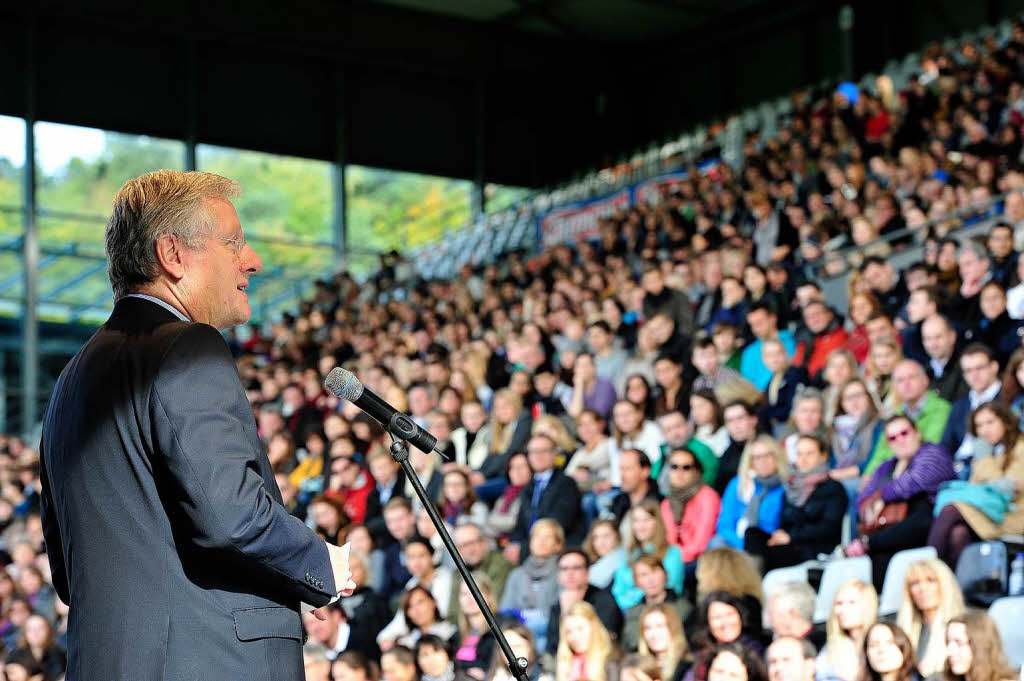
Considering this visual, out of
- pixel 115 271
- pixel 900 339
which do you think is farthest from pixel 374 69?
pixel 115 271

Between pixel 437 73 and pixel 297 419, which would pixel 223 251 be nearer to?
pixel 297 419

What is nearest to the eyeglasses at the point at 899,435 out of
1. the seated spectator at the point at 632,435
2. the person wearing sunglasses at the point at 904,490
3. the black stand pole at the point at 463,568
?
the person wearing sunglasses at the point at 904,490

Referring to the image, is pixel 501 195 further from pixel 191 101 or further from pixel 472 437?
pixel 472 437

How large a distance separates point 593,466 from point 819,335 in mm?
1531

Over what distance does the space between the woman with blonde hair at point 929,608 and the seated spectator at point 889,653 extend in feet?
0.54

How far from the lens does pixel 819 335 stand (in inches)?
301

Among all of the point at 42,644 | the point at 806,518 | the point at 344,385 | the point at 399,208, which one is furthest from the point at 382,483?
the point at 399,208

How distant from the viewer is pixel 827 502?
5.80 meters

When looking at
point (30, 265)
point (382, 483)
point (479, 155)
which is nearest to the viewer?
point (382, 483)

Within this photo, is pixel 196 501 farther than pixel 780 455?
No

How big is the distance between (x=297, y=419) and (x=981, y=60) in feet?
21.6

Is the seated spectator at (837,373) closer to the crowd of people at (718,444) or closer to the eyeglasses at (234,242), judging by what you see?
the crowd of people at (718,444)

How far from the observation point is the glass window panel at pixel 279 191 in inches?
701

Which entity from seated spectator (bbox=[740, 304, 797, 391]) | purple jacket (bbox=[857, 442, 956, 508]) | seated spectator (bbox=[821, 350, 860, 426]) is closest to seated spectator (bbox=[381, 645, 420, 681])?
purple jacket (bbox=[857, 442, 956, 508])
